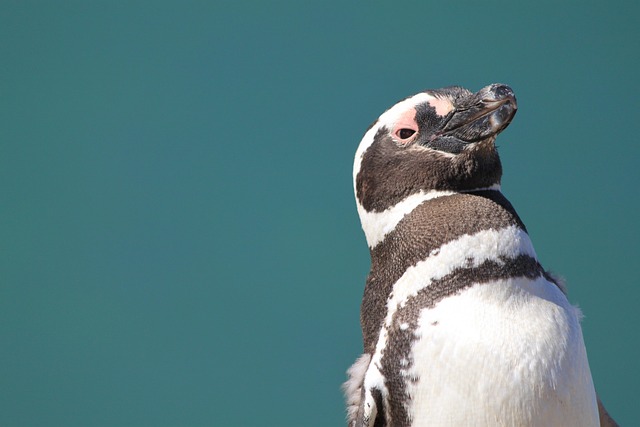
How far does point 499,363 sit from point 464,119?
0.50 meters

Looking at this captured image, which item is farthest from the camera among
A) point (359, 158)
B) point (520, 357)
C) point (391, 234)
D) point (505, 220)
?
point (359, 158)

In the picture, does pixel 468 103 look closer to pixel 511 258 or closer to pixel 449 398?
pixel 511 258

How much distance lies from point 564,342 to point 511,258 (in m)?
0.18

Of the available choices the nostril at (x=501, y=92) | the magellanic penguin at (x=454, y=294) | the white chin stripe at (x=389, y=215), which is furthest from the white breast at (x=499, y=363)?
the nostril at (x=501, y=92)

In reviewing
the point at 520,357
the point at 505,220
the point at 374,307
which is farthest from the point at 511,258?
the point at 374,307

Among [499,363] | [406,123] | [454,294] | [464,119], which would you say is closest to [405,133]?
[406,123]

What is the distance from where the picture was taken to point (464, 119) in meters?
1.65

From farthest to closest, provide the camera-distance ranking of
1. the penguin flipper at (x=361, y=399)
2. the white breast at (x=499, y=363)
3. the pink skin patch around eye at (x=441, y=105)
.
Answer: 1. the pink skin patch around eye at (x=441, y=105)
2. the penguin flipper at (x=361, y=399)
3. the white breast at (x=499, y=363)

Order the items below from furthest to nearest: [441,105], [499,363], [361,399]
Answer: [441,105] → [361,399] → [499,363]

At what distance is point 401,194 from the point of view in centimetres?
170

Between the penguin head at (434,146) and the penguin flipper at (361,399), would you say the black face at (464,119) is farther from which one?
the penguin flipper at (361,399)

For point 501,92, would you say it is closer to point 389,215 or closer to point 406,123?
point 406,123

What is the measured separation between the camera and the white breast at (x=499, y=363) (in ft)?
4.78

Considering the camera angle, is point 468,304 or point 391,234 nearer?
point 468,304
